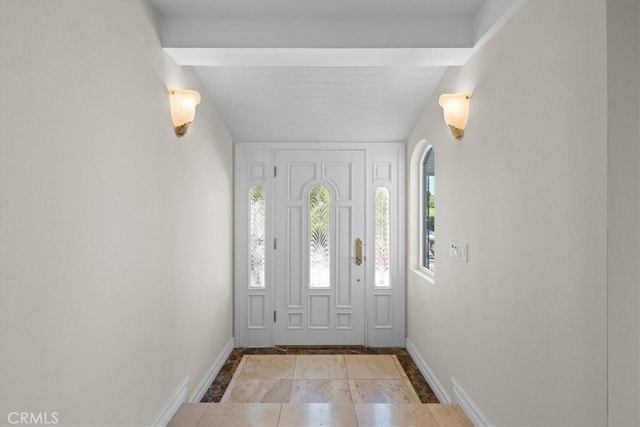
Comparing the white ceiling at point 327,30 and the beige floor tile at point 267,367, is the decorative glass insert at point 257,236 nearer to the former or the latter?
the beige floor tile at point 267,367

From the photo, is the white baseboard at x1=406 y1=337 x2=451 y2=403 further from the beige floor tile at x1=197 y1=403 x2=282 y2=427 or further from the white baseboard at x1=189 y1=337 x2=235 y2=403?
the white baseboard at x1=189 y1=337 x2=235 y2=403

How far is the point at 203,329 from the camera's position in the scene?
3287 millimetres

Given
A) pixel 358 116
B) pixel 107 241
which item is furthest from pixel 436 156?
pixel 107 241

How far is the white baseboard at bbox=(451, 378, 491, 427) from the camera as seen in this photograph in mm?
2370

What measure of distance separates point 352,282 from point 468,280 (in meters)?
1.94

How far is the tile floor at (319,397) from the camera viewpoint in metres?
2.53

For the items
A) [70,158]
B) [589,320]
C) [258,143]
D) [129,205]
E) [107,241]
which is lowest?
[589,320]

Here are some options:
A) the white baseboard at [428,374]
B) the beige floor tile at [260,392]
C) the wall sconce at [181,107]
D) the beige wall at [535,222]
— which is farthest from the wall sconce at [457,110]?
the beige floor tile at [260,392]

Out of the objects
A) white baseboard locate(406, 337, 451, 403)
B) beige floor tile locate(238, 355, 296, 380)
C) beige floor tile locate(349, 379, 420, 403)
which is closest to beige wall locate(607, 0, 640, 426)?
white baseboard locate(406, 337, 451, 403)

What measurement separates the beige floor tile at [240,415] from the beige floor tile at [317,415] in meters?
0.06

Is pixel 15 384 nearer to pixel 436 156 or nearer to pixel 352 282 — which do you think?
pixel 436 156

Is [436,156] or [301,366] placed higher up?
[436,156]

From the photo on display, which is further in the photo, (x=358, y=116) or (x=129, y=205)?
(x=358, y=116)

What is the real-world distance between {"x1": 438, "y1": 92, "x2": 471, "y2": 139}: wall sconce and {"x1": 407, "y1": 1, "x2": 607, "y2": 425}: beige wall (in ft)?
0.24
